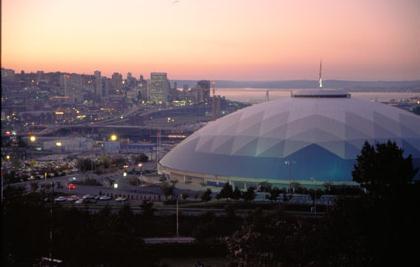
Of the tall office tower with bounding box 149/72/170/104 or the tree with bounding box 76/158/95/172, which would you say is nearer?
the tree with bounding box 76/158/95/172

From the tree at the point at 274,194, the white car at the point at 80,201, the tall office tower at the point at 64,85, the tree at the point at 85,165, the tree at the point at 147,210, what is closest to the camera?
the tree at the point at 147,210

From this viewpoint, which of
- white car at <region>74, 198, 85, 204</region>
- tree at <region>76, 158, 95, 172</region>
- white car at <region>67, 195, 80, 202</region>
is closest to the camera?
white car at <region>74, 198, 85, 204</region>

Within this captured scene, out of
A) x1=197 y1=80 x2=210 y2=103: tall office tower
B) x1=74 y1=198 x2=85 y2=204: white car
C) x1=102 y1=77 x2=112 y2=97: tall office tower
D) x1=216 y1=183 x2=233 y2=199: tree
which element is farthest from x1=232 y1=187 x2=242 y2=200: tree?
x1=102 y1=77 x2=112 y2=97: tall office tower

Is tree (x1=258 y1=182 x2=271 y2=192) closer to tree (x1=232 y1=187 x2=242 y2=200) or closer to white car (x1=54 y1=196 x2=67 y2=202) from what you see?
tree (x1=232 y1=187 x2=242 y2=200)

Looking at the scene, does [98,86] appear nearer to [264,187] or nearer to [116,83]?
[116,83]

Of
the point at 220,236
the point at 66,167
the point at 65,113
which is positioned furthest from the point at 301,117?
the point at 65,113

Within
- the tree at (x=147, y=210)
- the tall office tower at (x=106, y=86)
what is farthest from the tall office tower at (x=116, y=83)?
the tree at (x=147, y=210)

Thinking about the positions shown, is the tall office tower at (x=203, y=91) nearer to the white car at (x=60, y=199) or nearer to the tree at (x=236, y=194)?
the white car at (x=60, y=199)
